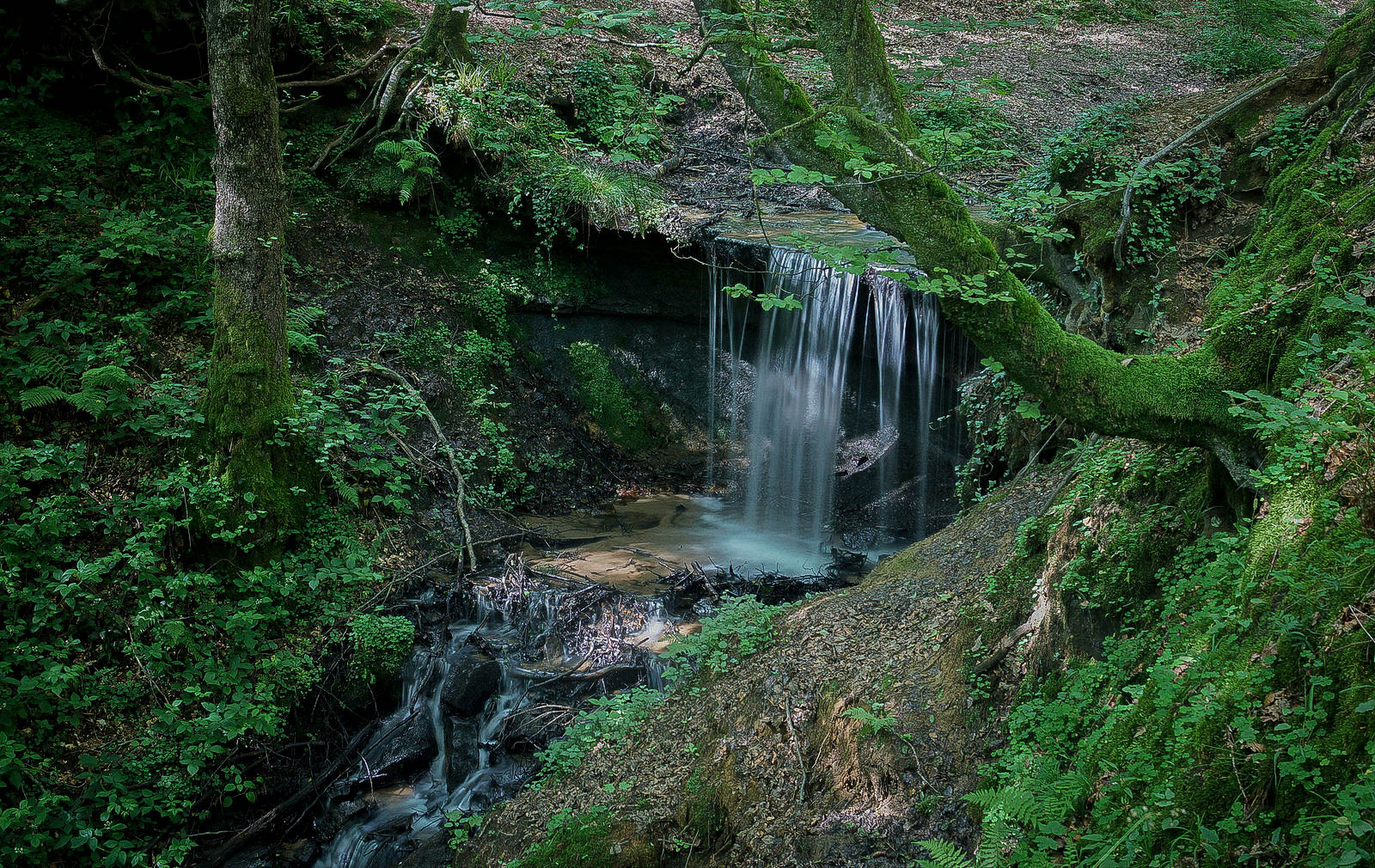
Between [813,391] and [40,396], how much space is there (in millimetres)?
7348

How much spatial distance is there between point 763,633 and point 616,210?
18.7 feet

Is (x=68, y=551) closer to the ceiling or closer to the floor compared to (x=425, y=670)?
closer to the ceiling

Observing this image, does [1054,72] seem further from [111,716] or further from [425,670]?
[111,716]

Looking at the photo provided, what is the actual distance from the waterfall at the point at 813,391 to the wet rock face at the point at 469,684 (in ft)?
13.1

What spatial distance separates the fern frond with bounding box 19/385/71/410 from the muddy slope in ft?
14.2

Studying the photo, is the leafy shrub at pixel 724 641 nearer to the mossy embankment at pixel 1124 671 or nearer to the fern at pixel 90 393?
the mossy embankment at pixel 1124 671

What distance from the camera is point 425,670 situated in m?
6.06

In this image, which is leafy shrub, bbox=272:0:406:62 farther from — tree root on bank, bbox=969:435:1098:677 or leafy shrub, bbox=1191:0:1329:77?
leafy shrub, bbox=1191:0:1329:77

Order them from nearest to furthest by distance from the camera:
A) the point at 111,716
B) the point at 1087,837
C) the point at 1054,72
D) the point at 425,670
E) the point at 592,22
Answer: the point at 1087,837 < the point at 592,22 < the point at 111,716 < the point at 425,670 < the point at 1054,72

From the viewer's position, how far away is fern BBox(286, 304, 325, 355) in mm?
7137

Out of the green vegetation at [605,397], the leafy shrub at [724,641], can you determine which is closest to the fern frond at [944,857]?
the leafy shrub at [724,641]

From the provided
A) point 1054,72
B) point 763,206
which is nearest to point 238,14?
point 763,206

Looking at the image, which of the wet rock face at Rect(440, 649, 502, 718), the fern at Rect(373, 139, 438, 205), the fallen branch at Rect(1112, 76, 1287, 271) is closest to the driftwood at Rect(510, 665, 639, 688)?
the wet rock face at Rect(440, 649, 502, 718)

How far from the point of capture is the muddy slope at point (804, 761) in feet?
12.4
